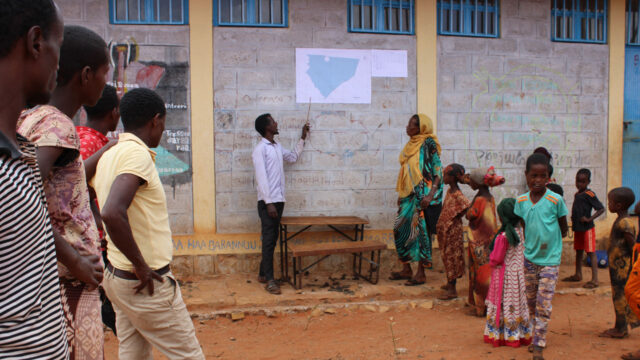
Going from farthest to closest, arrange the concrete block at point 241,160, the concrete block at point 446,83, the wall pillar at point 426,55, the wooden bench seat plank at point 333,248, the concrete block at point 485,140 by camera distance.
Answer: the concrete block at point 485,140, the concrete block at point 446,83, the wall pillar at point 426,55, the concrete block at point 241,160, the wooden bench seat plank at point 333,248

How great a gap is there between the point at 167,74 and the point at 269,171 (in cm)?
178

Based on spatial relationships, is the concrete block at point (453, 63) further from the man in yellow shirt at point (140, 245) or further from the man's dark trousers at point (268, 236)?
the man in yellow shirt at point (140, 245)

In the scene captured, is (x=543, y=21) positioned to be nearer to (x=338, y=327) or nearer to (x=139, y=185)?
(x=338, y=327)

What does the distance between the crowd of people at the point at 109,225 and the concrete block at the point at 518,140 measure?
171 centimetres

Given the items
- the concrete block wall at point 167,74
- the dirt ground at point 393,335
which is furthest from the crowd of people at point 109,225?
the concrete block wall at point 167,74

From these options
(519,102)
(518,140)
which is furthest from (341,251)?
(519,102)

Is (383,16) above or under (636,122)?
above

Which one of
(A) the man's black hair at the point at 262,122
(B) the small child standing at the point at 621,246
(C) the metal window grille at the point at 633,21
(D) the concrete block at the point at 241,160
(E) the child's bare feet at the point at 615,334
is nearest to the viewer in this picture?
(B) the small child standing at the point at 621,246

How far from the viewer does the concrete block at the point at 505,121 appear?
6816 mm

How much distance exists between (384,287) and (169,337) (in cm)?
384

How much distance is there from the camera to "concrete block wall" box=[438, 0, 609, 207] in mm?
6695

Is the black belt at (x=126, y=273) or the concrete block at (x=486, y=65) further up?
the concrete block at (x=486, y=65)

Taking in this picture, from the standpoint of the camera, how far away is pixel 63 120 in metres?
1.63

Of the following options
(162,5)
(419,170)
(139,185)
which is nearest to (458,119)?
(419,170)
